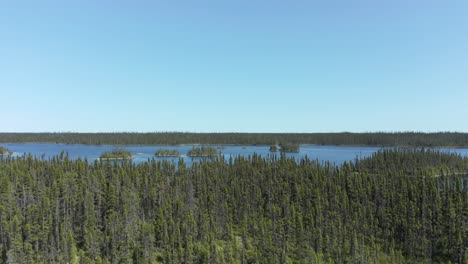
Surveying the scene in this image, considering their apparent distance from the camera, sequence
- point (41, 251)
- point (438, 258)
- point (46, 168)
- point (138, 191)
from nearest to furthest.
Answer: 1. point (41, 251)
2. point (438, 258)
3. point (138, 191)
4. point (46, 168)

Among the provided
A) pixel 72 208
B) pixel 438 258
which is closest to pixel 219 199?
pixel 72 208

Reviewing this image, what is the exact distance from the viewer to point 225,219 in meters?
119

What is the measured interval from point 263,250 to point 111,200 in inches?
2028

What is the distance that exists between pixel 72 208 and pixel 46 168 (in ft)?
211

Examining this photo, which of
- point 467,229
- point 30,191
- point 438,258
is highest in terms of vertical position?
point 30,191

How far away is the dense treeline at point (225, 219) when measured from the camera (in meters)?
88.1

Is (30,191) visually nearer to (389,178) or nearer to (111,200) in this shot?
(111,200)

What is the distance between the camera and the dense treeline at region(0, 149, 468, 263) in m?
88.1

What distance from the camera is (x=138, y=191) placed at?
13325 cm

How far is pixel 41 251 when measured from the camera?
289ft

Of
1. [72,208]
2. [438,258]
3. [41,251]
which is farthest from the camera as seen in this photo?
[72,208]

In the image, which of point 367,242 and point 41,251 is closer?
point 41,251

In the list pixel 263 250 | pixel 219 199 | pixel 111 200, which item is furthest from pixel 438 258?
pixel 111 200

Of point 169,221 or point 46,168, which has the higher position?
point 46,168
